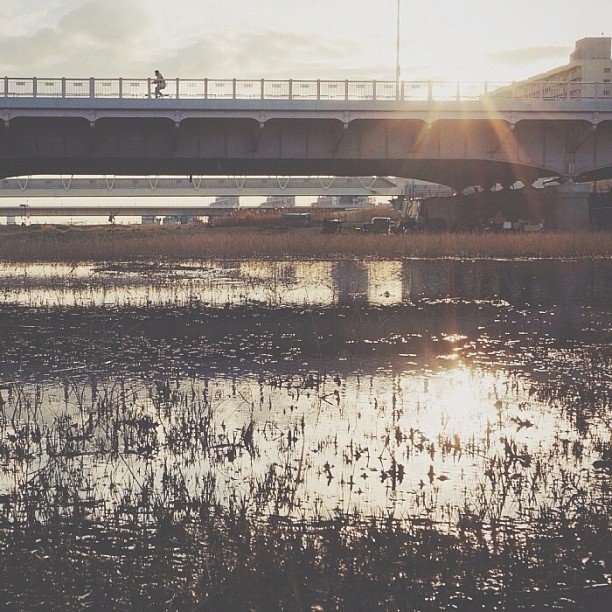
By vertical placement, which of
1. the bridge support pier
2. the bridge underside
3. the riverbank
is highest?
the bridge underside

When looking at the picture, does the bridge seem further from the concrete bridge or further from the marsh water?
the marsh water

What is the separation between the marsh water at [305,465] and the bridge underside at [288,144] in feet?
118

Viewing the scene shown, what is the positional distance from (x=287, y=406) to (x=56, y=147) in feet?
147

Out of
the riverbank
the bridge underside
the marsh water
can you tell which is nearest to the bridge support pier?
the bridge underside

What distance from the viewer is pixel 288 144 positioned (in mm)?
55125

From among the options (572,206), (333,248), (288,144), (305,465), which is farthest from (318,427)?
(572,206)

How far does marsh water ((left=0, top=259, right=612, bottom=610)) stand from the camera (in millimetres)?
5961

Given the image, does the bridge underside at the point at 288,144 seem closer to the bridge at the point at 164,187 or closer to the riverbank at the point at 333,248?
the riverbank at the point at 333,248

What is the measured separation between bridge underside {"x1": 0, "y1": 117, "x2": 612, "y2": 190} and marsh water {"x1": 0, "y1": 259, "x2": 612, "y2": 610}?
36.0 m

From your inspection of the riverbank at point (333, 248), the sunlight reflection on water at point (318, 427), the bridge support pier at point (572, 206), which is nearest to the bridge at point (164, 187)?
the bridge support pier at point (572, 206)

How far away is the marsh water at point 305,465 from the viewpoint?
5.96 m

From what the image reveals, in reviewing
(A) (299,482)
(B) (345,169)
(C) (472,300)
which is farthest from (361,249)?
(A) (299,482)

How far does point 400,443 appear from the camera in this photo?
366 inches

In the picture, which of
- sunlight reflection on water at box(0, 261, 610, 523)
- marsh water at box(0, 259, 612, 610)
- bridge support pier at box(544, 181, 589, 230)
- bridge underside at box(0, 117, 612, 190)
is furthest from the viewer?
bridge support pier at box(544, 181, 589, 230)
